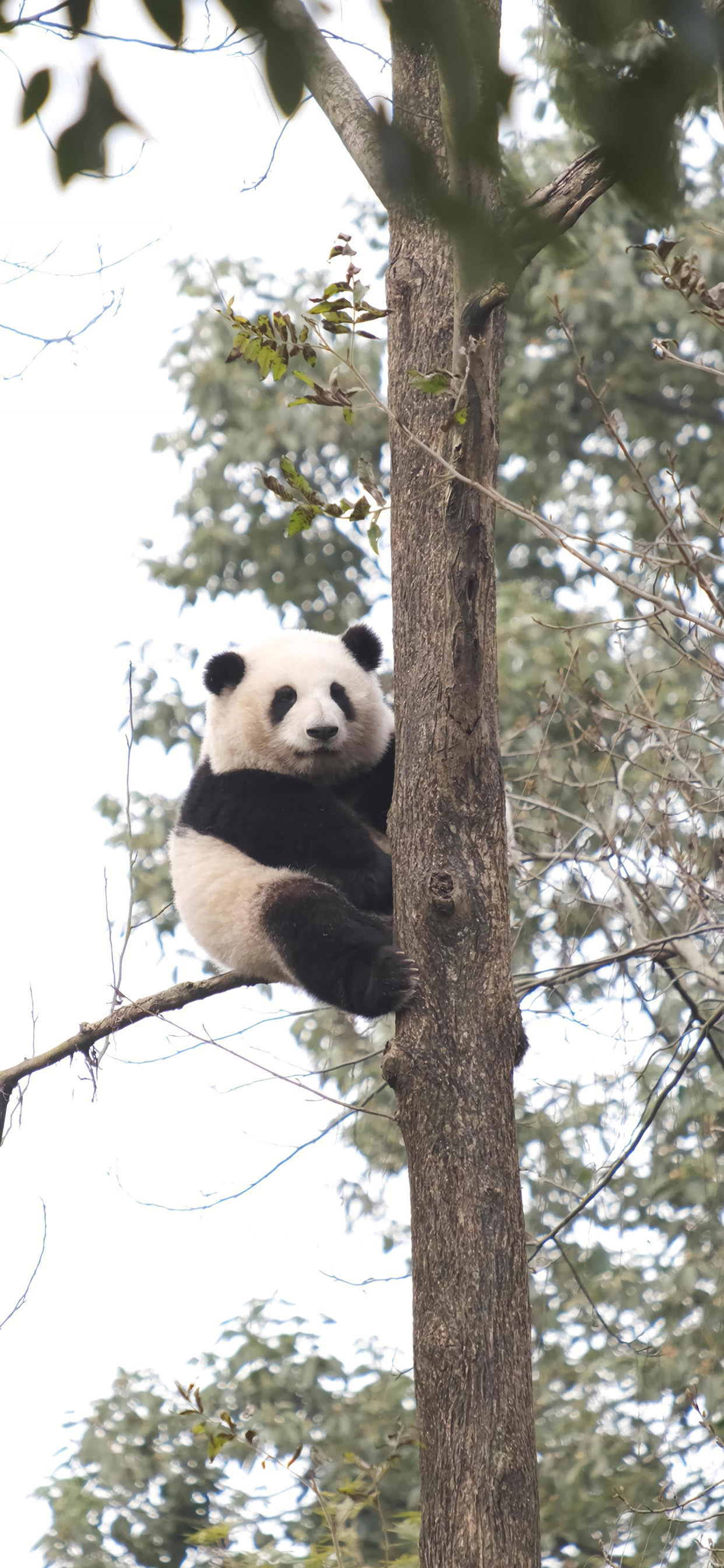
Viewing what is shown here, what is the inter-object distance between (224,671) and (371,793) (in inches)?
25.0

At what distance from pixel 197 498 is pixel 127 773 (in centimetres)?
583

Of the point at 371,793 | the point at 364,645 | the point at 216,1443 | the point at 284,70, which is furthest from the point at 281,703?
the point at 284,70

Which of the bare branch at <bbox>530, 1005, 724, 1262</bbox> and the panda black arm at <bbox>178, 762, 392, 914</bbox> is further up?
the panda black arm at <bbox>178, 762, 392, 914</bbox>

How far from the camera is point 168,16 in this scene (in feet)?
3.55

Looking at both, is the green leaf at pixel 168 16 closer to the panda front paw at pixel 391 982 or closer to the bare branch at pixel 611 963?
the panda front paw at pixel 391 982

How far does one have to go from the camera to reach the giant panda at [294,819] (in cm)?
376

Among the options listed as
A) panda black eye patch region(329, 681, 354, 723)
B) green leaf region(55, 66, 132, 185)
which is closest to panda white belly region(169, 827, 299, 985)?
panda black eye patch region(329, 681, 354, 723)

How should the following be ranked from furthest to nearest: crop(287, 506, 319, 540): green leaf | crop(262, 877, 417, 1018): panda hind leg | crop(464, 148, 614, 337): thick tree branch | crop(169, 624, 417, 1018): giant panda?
crop(169, 624, 417, 1018): giant panda → crop(287, 506, 319, 540): green leaf → crop(262, 877, 417, 1018): panda hind leg → crop(464, 148, 614, 337): thick tree branch

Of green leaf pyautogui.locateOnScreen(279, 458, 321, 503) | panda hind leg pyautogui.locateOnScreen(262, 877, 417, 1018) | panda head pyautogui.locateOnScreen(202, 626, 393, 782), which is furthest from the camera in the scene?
panda head pyautogui.locateOnScreen(202, 626, 393, 782)

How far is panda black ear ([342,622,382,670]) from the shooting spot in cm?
500

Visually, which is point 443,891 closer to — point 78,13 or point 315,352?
point 315,352

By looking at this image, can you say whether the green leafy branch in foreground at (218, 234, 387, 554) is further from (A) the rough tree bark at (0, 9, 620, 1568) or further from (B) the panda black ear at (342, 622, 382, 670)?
(B) the panda black ear at (342, 622, 382, 670)

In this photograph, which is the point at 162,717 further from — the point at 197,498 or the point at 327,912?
the point at 327,912

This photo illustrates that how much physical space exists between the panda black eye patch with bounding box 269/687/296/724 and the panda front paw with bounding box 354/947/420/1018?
4.98ft
